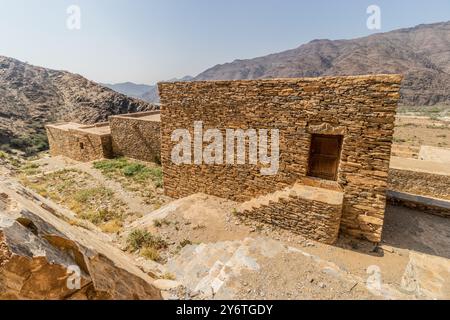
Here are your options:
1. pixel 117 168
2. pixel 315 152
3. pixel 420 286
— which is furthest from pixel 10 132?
pixel 420 286

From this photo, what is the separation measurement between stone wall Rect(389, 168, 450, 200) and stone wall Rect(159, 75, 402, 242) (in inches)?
246

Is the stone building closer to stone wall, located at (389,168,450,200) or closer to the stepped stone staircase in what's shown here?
the stepped stone staircase

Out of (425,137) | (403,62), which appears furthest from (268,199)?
(403,62)

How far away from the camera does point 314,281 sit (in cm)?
400

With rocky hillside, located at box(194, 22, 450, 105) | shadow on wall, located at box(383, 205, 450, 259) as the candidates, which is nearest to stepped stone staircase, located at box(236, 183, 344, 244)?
shadow on wall, located at box(383, 205, 450, 259)

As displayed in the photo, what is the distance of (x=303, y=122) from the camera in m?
6.54

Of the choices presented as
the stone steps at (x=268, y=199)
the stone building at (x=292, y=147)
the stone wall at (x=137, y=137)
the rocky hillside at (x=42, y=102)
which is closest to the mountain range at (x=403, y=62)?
the rocky hillside at (x=42, y=102)

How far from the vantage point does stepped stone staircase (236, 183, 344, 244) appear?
5.96 metres

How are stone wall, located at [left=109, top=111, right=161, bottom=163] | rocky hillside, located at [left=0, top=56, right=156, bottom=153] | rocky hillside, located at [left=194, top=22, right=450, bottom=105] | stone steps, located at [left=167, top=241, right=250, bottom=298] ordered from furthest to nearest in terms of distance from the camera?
1. rocky hillside, located at [left=194, top=22, right=450, bottom=105]
2. rocky hillside, located at [left=0, top=56, right=156, bottom=153]
3. stone wall, located at [left=109, top=111, right=161, bottom=163]
4. stone steps, located at [left=167, top=241, right=250, bottom=298]

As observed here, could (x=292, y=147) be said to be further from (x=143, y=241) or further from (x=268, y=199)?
(x=143, y=241)

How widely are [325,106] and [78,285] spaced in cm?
628

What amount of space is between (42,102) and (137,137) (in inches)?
1329

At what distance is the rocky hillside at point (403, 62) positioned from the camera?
85.9 meters

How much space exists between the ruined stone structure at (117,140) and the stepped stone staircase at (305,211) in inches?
370
